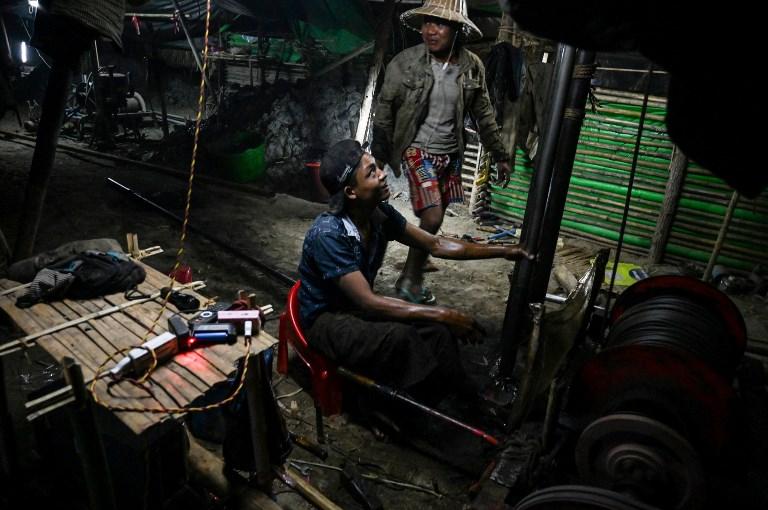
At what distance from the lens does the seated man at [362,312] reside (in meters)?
3.42

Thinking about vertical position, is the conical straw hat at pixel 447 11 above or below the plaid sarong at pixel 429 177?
above

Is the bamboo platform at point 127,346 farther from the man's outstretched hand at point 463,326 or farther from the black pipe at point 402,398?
the man's outstretched hand at point 463,326

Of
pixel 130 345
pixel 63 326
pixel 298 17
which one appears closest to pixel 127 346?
pixel 130 345

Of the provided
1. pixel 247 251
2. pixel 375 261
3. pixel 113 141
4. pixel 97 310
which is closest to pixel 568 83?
pixel 375 261

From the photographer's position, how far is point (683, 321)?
131 inches

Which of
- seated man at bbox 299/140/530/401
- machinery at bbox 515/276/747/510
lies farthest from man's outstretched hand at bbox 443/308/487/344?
machinery at bbox 515/276/747/510

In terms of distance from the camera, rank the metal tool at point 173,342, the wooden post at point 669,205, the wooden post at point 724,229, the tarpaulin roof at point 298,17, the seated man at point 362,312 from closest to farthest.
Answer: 1. the metal tool at point 173,342
2. the seated man at point 362,312
3. the wooden post at point 724,229
4. the wooden post at point 669,205
5. the tarpaulin roof at point 298,17

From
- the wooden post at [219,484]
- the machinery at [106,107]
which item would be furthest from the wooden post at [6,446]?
the machinery at [106,107]

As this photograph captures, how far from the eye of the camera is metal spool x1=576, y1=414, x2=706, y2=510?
240 centimetres

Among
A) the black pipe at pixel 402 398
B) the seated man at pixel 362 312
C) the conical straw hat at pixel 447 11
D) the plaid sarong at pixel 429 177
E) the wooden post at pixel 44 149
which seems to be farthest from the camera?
the plaid sarong at pixel 429 177

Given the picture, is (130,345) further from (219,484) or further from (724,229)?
(724,229)

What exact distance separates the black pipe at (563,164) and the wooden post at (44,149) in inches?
147

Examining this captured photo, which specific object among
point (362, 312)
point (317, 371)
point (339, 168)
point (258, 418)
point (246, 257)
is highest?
point (339, 168)

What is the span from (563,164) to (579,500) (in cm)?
215
